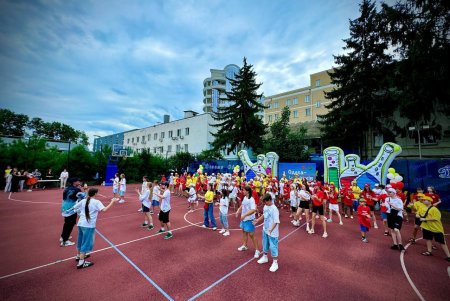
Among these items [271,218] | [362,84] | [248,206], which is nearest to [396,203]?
[271,218]

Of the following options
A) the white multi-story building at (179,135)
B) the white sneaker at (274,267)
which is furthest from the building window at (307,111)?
the white sneaker at (274,267)

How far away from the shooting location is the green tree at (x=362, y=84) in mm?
19906

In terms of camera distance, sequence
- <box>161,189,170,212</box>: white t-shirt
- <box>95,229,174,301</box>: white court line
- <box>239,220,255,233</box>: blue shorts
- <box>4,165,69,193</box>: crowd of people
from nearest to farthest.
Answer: <box>95,229,174,301</box>: white court line, <box>239,220,255,233</box>: blue shorts, <box>161,189,170,212</box>: white t-shirt, <box>4,165,69,193</box>: crowd of people

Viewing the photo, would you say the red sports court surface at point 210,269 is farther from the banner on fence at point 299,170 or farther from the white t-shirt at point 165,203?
the banner on fence at point 299,170

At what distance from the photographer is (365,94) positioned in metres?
20.3

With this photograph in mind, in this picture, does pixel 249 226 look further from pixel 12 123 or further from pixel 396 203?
pixel 12 123

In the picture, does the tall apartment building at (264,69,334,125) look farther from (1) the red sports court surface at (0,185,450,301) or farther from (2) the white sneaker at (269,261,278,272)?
(2) the white sneaker at (269,261,278,272)

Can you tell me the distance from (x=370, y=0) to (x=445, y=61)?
36.7 feet

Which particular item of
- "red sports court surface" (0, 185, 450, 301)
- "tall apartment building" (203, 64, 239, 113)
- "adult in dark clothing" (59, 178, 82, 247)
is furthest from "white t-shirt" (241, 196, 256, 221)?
"tall apartment building" (203, 64, 239, 113)

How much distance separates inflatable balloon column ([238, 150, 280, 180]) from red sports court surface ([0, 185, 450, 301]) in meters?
11.1

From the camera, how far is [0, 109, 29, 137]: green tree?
51.1 m

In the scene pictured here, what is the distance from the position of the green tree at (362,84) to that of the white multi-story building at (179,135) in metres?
19.8

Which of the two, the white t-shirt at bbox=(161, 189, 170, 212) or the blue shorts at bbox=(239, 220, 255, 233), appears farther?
the white t-shirt at bbox=(161, 189, 170, 212)

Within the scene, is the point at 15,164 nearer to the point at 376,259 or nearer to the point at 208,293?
the point at 208,293
